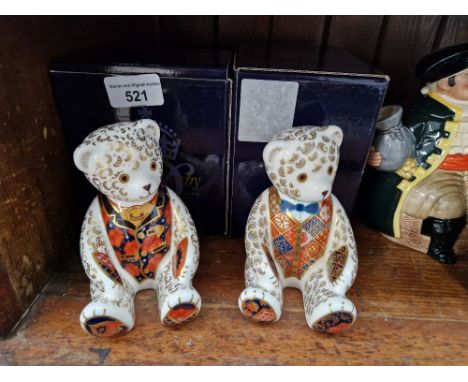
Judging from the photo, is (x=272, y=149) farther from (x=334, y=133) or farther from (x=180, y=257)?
(x=180, y=257)

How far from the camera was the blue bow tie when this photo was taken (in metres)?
0.82

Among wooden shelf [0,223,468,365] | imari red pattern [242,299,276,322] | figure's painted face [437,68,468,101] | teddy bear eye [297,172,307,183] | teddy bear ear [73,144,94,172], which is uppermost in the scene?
figure's painted face [437,68,468,101]

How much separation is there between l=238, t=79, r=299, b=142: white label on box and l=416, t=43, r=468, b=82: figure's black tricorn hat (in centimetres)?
31

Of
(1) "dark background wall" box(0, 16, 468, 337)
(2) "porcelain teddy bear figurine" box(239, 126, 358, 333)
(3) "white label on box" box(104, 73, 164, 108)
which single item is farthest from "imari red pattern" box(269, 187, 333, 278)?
(1) "dark background wall" box(0, 16, 468, 337)

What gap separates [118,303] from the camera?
761 millimetres

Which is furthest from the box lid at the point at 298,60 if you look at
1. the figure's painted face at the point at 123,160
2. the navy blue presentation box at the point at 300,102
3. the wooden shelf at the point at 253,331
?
the wooden shelf at the point at 253,331

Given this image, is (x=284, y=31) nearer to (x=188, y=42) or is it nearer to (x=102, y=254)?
(x=188, y=42)

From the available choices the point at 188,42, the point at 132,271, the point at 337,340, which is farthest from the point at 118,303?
the point at 188,42

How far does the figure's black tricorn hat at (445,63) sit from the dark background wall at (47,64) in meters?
0.28

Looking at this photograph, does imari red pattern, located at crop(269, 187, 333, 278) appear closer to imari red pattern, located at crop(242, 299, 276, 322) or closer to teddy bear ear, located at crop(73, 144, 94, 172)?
imari red pattern, located at crop(242, 299, 276, 322)

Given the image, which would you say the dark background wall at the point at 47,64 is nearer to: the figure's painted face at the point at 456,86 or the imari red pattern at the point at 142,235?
the imari red pattern at the point at 142,235

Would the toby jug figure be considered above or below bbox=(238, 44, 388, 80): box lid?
below
